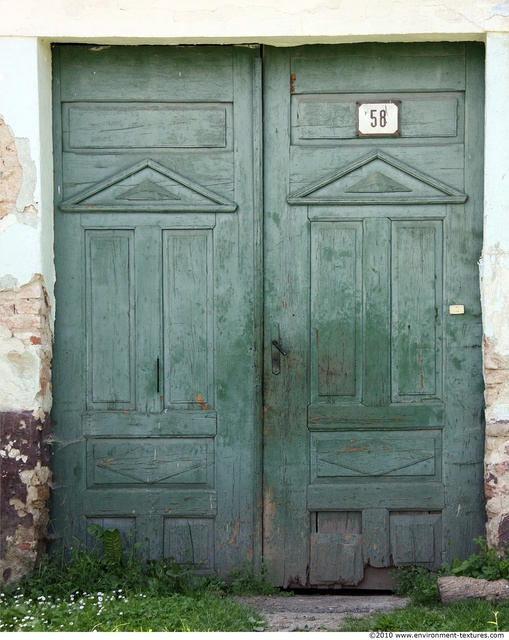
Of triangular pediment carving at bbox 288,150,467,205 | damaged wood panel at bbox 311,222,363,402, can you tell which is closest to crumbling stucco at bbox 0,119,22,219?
triangular pediment carving at bbox 288,150,467,205

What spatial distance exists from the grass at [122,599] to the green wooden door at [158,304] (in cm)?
16

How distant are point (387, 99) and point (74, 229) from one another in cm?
176

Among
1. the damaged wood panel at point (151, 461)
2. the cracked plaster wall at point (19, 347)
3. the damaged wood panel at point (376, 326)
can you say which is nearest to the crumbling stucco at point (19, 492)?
the cracked plaster wall at point (19, 347)

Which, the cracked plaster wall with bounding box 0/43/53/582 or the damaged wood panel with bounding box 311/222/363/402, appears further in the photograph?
the damaged wood panel with bounding box 311/222/363/402

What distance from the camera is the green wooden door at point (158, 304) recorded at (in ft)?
14.0

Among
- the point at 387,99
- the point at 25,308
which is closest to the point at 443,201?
the point at 387,99

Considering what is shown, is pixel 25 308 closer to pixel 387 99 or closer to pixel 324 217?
pixel 324 217

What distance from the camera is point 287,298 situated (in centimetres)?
431

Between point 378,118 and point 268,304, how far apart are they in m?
1.12

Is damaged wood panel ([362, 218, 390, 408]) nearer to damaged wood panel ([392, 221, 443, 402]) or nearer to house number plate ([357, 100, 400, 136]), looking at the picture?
damaged wood panel ([392, 221, 443, 402])

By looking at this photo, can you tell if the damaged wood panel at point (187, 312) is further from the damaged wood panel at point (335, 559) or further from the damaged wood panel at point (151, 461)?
the damaged wood panel at point (335, 559)

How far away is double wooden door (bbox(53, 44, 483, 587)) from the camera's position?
4270mm

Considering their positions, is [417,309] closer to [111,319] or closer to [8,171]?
[111,319]

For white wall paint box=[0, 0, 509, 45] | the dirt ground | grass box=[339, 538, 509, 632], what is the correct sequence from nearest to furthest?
1. grass box=[339, 538, 509, 632]
2. the dirt ground
3. white wall paint box=[0, 0, 509, 45]
